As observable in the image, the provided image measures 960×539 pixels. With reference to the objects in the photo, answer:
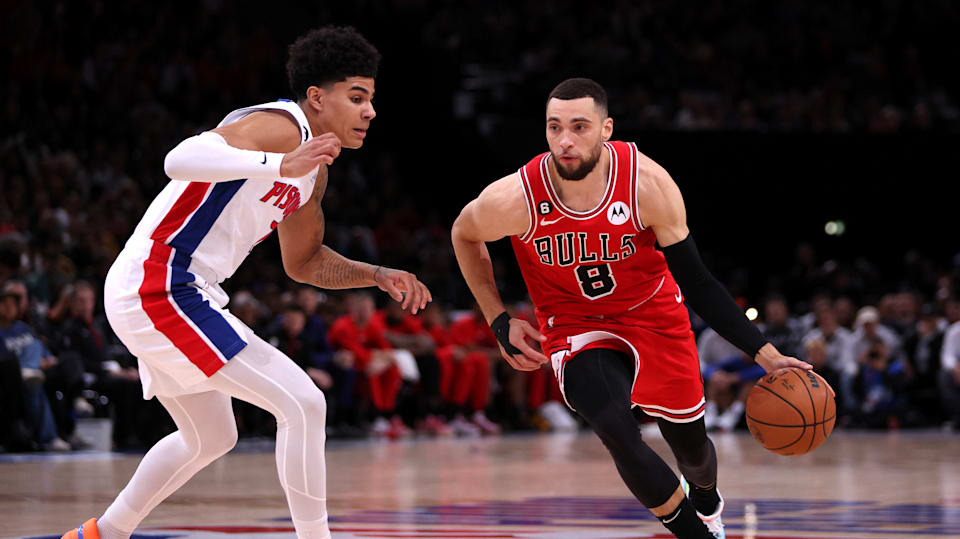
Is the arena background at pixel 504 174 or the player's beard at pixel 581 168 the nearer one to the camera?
the player's beard at pixel 581 168

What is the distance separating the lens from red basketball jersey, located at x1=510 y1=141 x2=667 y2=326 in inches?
196

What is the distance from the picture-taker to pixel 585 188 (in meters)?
5.03

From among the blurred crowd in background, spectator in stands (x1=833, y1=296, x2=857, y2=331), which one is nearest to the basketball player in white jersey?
the blurred crowd in background

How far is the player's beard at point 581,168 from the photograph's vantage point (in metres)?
4.96

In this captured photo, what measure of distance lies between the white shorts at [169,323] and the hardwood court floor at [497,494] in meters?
1.49

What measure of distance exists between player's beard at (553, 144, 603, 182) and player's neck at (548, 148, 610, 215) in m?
0.02

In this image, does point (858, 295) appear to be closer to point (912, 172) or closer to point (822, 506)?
point (912, 172)

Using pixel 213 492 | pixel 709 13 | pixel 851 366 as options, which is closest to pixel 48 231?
pixel 213 492

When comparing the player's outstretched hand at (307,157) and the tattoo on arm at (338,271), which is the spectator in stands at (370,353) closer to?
the tattoo on arm at (338,271)

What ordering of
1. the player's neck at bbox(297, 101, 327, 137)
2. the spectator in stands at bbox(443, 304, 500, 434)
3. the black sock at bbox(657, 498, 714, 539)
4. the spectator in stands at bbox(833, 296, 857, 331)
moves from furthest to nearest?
the spectator in stands at bbox(833, 296, 857, 331), the spectator in stands at bbox(443, 304, 500, 434), the black sock at bbox(657, 498, 714, 539), the player's neck at bbox(297, 101, 327, 137)

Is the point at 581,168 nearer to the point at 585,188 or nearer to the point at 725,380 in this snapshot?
the point at 585,188

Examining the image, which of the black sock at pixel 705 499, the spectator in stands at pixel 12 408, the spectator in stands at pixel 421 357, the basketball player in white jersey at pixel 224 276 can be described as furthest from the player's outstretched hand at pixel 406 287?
the spectator in stands at pixel 421 357

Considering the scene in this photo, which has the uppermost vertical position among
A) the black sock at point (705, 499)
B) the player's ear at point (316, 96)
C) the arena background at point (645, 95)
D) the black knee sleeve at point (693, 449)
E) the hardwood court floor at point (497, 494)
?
the arena background at point (645, 95)

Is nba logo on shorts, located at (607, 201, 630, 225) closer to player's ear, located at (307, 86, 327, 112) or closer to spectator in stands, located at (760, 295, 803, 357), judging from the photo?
player's ear, located at (307, 86, 327, 112)
